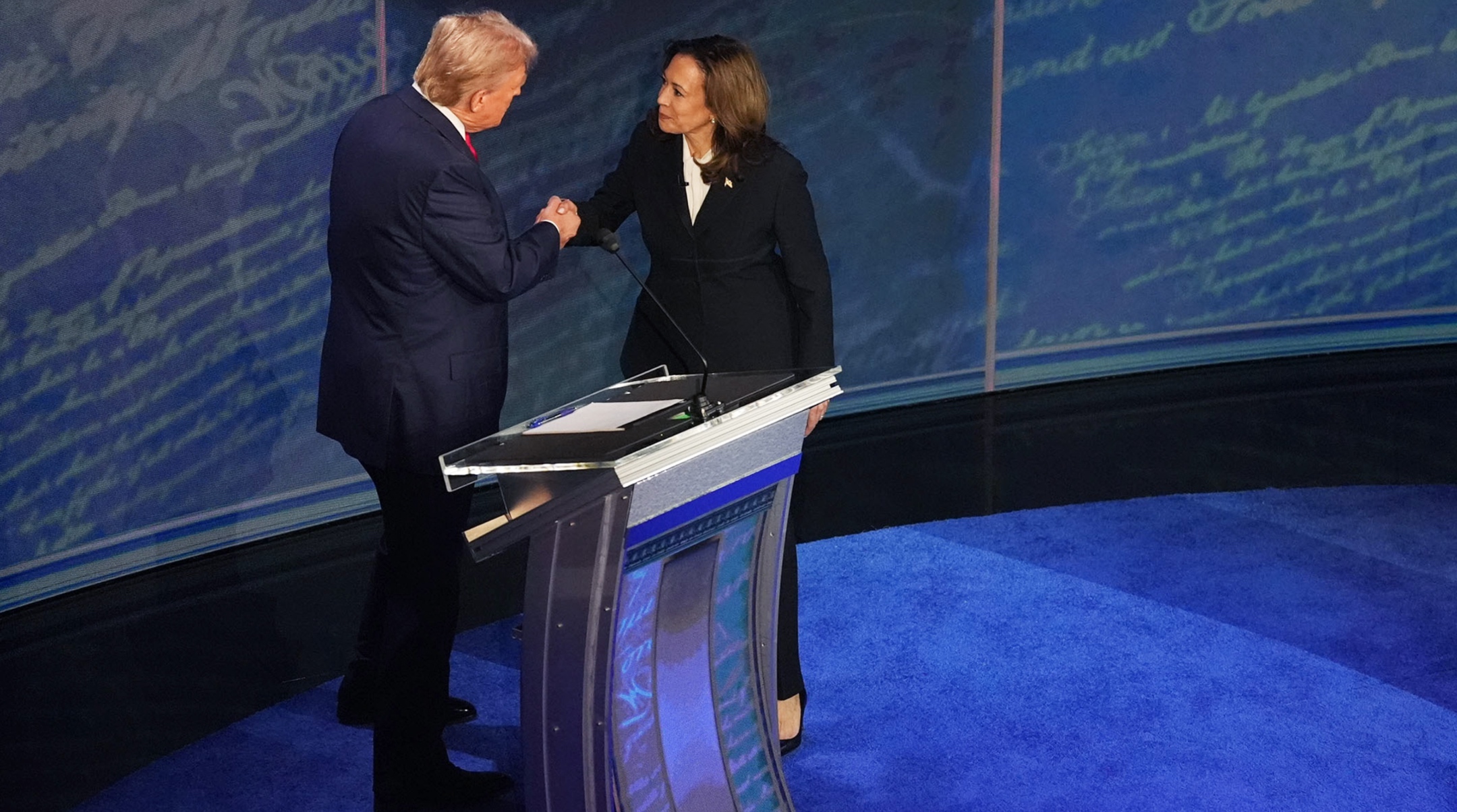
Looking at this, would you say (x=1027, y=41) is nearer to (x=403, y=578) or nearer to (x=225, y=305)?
(x=225, y=305)

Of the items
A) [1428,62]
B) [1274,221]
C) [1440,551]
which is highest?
[1428,62]

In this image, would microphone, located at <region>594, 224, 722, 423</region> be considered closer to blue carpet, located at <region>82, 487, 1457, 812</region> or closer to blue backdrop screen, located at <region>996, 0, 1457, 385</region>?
blue carpet, located at <region>82, 487, 1457, 812</region>

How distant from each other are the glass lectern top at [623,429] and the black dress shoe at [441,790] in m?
0.88

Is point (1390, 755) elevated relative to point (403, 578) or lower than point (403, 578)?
lower

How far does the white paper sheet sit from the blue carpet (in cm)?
103

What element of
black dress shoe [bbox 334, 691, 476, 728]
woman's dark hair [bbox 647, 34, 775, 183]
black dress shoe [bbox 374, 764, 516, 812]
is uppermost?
woman's dark hair [bbox 647, 34, 775, 183]

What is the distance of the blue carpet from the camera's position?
3.03 meters

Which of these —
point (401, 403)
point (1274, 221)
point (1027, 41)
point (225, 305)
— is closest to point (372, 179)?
point (401, 403)

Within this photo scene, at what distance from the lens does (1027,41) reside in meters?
6.01

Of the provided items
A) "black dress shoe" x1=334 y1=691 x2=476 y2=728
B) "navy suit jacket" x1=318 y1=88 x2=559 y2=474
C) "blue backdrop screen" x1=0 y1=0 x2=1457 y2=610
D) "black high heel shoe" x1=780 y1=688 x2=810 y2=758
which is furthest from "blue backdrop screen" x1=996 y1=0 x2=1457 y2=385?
"navy suit jacket" x1=318 y1=88 x2=559 y2=474

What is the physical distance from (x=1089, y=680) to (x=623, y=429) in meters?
1.78

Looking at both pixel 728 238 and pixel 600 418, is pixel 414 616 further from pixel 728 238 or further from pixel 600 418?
pixel 728 238

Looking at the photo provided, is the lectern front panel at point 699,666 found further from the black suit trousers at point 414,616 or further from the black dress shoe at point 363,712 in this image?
the black dress shoe at point 363,712

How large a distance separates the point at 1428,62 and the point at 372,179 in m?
5.49
